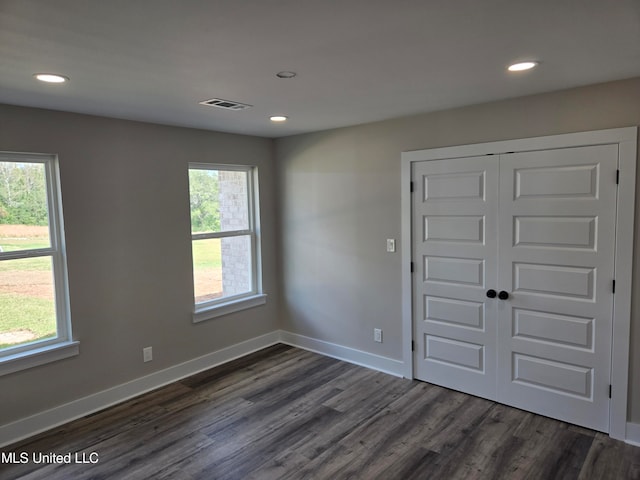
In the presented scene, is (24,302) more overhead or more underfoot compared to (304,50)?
more underfoot

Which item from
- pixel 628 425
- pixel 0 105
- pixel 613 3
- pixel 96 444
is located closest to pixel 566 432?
pixel 628 425

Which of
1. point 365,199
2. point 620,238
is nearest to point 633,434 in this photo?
point 620,238

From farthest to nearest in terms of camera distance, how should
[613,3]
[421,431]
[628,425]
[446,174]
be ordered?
[446,174]
[421,431]
[628,425]
[613,3]

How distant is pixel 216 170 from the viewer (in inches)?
167

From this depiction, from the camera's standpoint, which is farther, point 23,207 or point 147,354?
point 147,354

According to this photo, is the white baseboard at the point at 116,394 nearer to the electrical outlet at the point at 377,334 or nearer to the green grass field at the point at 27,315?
the green grass field at the point at 27,315

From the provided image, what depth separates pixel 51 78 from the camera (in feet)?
7.54

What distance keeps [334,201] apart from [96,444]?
9.14 ft

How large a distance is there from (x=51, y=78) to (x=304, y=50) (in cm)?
144

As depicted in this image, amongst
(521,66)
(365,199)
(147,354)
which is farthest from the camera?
(365,199)

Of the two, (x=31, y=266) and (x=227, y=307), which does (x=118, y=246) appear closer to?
(x=31, y=266)

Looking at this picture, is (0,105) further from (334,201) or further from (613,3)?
(613,3)

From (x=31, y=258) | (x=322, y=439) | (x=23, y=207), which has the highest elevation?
(x=23, y=207)

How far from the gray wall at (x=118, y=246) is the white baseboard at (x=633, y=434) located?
3.40 metres
